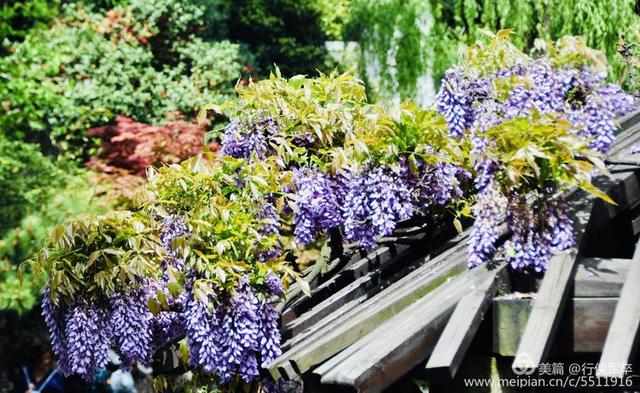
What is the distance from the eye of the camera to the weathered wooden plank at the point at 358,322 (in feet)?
15.0

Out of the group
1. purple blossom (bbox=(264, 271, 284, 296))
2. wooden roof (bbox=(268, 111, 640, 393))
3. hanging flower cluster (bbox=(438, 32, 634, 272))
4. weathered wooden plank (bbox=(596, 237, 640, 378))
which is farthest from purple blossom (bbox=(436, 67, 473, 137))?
weathered wooden plank (bbox=(596, 237, 640, 378))

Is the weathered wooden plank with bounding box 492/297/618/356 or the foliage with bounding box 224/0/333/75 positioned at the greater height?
the foliage with bounding box 224/0/333/75

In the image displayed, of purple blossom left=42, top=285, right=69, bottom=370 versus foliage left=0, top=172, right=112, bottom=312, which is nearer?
purple blossom left=42, top=285, right=69, bottom=370

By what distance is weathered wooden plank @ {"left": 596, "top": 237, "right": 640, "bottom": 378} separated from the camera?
10.9 feet

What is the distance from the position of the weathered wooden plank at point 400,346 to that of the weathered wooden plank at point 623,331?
0.60 metres

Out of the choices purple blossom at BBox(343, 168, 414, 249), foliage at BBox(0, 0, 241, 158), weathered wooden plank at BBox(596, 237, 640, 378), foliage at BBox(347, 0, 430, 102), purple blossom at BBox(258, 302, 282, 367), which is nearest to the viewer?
weathered wooden plank at BBox(596, 237, 640, 378)

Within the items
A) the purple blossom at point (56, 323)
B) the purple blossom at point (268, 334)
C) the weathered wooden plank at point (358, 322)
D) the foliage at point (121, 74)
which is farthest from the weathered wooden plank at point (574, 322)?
the foliage at point (121, 74)

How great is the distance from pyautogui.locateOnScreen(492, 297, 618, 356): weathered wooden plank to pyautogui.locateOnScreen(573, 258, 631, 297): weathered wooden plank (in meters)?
0.03

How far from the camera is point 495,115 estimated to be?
4.58 metres

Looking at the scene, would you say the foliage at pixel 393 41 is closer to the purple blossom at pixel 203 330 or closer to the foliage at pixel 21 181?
the foliage at pixel 21 181

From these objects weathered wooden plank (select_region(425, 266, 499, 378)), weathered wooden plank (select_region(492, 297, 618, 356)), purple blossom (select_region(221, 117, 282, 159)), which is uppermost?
purple blossom (select_region(221, 117, 282, 159))

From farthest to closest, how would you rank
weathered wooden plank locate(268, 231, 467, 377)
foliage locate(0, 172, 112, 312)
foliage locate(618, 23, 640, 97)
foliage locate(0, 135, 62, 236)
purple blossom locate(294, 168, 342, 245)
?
foliage locate(0, 135, 62, 236) < foliage locate(0, 172, 112, 312) < foliage locate(618, 23, 640, 97) < purple blossom locate(294, 168, 342, 245) < weathered wooden plank locate(268, 231, 467, 377)

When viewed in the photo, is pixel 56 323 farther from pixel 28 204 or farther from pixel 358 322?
pixel 28 204

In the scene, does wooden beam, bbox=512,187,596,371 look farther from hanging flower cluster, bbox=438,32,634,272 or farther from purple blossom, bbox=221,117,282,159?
purple blossom, bbox=221,117,282,159
